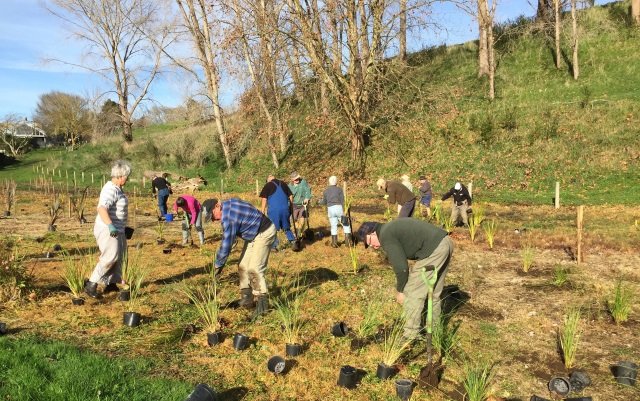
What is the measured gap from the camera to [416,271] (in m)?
4.82

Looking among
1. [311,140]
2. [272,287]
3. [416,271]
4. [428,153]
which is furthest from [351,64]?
[416,271]

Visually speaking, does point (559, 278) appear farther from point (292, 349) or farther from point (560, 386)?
point (292, 349)

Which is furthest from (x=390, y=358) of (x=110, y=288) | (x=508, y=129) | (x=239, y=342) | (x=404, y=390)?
(x=508, y=129)

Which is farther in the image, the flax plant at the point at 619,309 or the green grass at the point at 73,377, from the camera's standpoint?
the flax plant at the point at 619,309

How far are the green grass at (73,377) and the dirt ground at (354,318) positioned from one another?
33 cm

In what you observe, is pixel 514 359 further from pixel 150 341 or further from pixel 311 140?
pixel 311 140

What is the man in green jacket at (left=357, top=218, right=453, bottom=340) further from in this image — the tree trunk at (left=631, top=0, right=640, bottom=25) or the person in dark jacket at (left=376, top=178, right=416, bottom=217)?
the tree trunk at (left=631, top=0, right=640, bottom=25)

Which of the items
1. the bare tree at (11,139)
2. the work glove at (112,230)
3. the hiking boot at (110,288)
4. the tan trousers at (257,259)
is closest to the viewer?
the tan trousers at (257,259)

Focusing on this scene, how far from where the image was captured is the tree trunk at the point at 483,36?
907 inches

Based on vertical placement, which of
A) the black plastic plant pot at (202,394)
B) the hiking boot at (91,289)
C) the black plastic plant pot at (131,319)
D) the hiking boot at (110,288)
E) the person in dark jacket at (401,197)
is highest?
the person in dark jacket at (401,197)

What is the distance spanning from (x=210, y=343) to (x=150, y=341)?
67cm

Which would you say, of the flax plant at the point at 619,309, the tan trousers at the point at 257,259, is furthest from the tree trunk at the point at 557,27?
the tan trousers at the point at 257,259

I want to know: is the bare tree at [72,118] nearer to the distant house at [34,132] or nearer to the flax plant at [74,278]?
the distant house at [34,132]

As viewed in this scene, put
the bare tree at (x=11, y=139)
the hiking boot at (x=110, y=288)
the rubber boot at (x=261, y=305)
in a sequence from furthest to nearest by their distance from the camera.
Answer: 1. the bare tree at (x=11, y=139)
2. the hiking boot at (x=110, y=288)
3. the rubber boot at (x=261, y=305)
